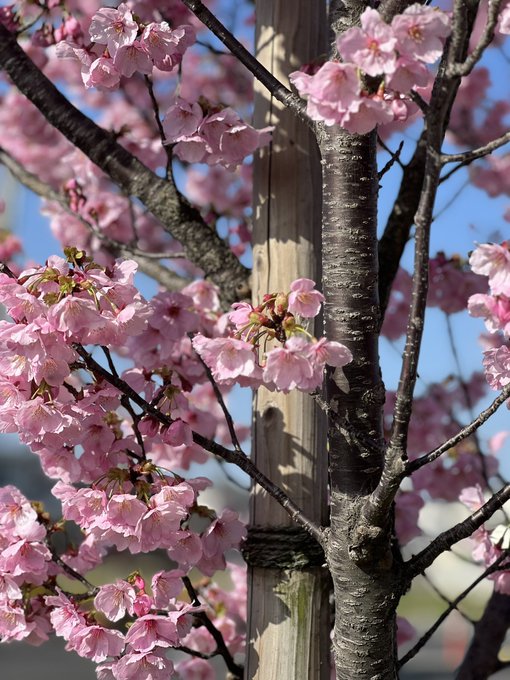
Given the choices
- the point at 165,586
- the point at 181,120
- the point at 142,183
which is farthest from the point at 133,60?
the point at 165,586

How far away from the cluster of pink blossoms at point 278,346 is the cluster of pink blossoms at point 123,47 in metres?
0.59

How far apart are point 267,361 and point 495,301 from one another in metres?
0.33

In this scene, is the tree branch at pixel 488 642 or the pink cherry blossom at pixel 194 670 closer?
the tree branch at pixel 488 642

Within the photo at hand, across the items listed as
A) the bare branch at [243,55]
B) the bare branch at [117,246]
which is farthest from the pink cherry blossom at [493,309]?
the bare branch at [117,246]

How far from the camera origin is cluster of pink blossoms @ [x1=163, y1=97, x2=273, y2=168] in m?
1.64

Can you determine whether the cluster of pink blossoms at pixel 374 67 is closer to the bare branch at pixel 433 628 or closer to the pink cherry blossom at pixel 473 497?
the bare branch at pixel 433 628

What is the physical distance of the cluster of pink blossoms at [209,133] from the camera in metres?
1.64

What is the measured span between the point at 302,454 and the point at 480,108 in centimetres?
314

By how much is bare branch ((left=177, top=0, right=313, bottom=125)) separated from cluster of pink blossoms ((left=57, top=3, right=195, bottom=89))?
12 centimetres

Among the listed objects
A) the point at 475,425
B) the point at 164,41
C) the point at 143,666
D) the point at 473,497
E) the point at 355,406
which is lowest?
the point at 143,666

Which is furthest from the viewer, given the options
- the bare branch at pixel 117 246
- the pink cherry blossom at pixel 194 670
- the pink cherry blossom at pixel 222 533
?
the pink cherry blossom at pixel 194 670

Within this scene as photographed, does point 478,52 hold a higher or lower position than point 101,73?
lower

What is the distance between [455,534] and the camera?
1.26 m

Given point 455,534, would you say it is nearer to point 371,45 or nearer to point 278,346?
point 278,346
